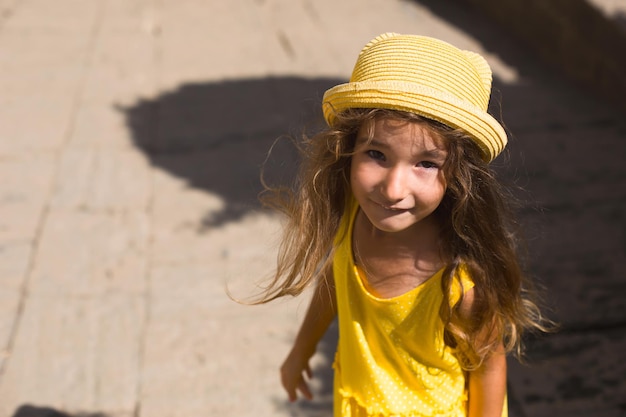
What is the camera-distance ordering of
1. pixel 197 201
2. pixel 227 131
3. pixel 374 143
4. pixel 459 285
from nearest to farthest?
pixel 374 143 → pixel 459 285 → pixel 197 201 → pixel 227 131

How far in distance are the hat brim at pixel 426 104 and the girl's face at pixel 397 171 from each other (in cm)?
5

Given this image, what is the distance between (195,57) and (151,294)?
9.37 ft

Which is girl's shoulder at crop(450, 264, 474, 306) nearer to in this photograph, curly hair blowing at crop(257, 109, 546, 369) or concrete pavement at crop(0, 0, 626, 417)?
curly hair blowing at crop(257, 109, 546, 369)

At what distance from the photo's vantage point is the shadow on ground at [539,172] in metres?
3.07

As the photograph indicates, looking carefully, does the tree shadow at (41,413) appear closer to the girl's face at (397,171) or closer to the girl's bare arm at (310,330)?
the girl's bare arm at (310,330)

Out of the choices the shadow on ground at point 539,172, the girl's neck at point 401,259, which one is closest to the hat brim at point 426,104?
the girl's neck at point 401,259

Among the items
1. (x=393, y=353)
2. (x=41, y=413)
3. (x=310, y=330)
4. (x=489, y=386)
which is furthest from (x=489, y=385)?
(x=41, y=413)

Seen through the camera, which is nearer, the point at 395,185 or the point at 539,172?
the point at 395,185

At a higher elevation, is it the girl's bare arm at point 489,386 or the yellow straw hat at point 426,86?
the yellow straw hat at point 426,86

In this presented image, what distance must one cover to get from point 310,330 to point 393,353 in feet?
1.05

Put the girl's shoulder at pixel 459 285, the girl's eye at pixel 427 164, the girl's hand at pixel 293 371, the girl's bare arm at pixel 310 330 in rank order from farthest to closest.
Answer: the girl's hand at pixel 293 371 < the girl's bare arm at pixel 310 330 < the girl's shoulder at pixel 459 285 < the girl's eye at pixel 427 164

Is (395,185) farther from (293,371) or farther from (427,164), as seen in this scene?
(293,371)

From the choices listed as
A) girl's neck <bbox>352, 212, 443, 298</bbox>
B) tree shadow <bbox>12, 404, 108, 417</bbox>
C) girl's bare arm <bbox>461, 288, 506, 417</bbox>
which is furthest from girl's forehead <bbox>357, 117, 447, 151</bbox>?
tree shadow <bbox>12, 404, 108, 417</bbox>

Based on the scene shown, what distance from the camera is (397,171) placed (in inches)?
62.1
